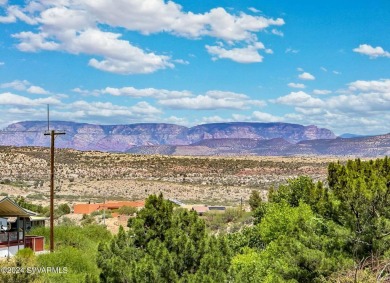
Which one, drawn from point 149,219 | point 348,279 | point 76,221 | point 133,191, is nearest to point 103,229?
point 76,221

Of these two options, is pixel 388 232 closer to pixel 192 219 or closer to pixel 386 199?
pixel 386 199

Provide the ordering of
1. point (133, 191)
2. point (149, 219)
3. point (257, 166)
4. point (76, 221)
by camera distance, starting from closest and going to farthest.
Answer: point (149, 219), point (76, 221), point (133, 191), point (257, 166)

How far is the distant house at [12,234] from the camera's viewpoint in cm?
2994

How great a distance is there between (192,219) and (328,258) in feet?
15.7

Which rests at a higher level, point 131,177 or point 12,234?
point 131,177

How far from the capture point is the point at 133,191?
8262 cm

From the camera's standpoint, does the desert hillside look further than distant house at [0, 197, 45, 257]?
Yes

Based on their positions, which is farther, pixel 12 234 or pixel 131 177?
pixel 131 177

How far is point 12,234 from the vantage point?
3094 cm

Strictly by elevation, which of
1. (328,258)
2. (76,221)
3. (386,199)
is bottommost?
(76,221)

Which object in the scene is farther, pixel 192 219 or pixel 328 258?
pixel 192 219

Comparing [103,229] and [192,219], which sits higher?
[192,219]

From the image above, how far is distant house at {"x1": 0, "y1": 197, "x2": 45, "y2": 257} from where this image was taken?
29.9 meters

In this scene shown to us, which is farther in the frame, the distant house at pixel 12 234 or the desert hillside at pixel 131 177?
the desert hillside at pixel 131 177
